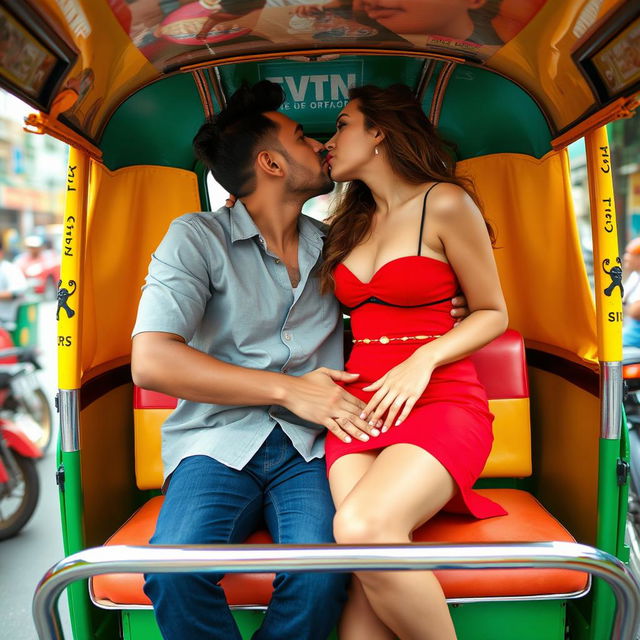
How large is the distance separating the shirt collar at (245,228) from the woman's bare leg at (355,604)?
82cm

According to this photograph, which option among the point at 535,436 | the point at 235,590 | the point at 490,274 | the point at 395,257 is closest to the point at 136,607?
the point at 235,590

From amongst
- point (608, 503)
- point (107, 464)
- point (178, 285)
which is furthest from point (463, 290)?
point (107, 464)

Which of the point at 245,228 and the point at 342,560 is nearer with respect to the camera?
the point at 342,560

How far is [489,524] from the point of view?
209 cm

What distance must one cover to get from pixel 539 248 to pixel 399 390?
104 cm

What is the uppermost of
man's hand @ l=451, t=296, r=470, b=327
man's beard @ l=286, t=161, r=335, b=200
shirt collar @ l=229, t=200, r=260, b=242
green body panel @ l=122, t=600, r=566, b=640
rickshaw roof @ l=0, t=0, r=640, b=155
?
rickshaw roof @ l=0, t=0, r=640, b=155

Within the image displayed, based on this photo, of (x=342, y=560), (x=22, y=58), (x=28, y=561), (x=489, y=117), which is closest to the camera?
(x=342, y=560)

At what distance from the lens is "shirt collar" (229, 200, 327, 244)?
90.1 inches

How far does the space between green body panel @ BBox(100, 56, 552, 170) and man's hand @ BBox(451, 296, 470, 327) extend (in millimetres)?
795

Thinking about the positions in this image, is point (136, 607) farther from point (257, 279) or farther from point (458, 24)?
point (458, 24)

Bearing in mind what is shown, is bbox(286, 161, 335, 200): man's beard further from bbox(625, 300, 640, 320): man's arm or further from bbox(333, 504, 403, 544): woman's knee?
bbox(625, 300, 640, 320): man's arm

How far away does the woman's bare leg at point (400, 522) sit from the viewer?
1.65 meters

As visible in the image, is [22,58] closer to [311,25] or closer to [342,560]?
[311,25]

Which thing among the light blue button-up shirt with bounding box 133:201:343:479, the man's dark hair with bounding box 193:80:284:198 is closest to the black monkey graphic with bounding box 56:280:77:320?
the light blue button-up shirt with bounding box 133:201:343:479
